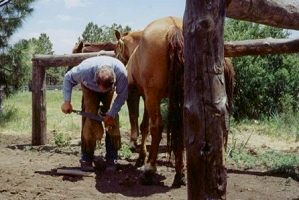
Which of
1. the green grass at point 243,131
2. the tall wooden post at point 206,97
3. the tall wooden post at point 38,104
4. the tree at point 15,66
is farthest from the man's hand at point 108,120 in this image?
the tree at point 15,66

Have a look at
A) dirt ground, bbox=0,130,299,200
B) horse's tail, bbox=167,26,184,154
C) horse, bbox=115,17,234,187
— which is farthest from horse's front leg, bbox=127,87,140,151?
horse's tail, bbox=167,26,184,154

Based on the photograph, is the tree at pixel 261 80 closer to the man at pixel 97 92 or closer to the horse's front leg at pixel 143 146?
the horse's front leg at pixel 143 146

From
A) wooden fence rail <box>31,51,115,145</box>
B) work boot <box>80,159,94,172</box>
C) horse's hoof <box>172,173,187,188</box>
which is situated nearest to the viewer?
horse's hoof <box>172,173,187,188</box>

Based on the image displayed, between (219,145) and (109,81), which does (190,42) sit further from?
(109,81)

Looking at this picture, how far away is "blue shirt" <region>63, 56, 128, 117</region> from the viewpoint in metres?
5.80

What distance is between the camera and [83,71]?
19.2 feet

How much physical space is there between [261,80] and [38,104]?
5716 millimetres

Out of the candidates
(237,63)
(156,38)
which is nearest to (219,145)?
(156,38)

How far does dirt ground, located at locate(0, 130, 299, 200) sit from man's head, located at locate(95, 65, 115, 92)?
1.13 metres

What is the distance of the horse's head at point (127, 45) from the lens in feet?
25.2

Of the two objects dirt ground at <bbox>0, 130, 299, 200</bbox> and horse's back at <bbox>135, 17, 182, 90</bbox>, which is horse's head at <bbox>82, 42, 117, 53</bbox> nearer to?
dirt ground at <bbox>0, 130, 299, 200</bbox>

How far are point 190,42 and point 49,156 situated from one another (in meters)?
5.14

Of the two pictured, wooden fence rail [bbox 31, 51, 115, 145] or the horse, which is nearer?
the horse

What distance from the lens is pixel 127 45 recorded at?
25.5 ft
